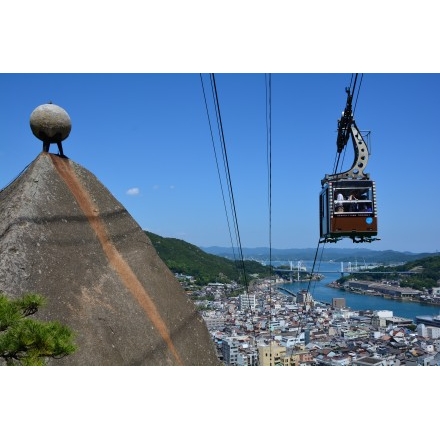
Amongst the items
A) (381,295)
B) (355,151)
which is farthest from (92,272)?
(381,295)

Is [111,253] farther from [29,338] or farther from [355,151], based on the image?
[355,151]

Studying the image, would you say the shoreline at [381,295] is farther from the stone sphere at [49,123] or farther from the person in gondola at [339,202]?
Result: the stone sphere at [49,123]

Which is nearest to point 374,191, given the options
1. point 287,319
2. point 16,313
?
point 16,313

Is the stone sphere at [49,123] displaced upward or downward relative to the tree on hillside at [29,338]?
upward

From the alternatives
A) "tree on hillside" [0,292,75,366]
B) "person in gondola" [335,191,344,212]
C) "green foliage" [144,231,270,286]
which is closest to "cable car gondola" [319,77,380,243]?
"person in gondola" [335,191,344,212]

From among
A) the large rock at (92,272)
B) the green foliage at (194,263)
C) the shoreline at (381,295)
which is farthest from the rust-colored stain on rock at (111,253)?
the shoreline at (381,295)

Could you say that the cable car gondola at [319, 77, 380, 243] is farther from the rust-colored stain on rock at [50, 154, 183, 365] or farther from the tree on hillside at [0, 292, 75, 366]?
the tree on hillside at [0, 292, 75, 366]

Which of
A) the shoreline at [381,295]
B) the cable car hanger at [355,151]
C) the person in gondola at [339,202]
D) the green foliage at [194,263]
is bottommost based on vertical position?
the shoreline at [381,295]
